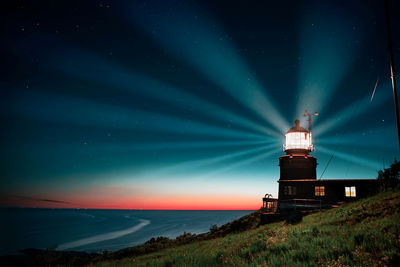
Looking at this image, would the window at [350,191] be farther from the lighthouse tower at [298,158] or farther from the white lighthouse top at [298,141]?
the white lighthouse top at [298,141]

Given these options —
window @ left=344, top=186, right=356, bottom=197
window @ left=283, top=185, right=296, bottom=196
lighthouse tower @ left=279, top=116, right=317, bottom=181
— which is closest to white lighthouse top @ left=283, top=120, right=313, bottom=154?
lighthouse tower @ left=279, top=116, right=317, bottom=181

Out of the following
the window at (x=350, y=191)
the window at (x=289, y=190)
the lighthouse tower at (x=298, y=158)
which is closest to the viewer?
the window at (x=350, y=191)

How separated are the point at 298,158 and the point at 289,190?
418 centimetres

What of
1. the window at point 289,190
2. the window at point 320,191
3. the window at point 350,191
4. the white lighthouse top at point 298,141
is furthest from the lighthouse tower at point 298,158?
the window at point 350,191

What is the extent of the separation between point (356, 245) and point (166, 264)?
601 centimetres

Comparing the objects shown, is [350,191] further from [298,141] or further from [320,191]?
[298,141]

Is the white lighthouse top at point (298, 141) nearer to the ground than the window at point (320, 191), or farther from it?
farther from it

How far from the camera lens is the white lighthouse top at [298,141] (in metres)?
28.3

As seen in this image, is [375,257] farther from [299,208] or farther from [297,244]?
[299,208]

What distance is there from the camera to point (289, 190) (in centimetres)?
2678

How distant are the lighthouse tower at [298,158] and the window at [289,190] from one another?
1339 mm

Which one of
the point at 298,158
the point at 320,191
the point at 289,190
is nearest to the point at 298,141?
the point at 298,158

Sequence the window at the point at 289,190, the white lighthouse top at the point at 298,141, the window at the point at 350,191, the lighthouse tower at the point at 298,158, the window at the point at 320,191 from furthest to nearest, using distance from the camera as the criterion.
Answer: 1. the white lighthouse top at the point at 298,141
2. the lighthouse tower at the point at 298,158
3. the window at the point at 289,190
4. the window at the point at 320,191
5. the window at the point at 350,191

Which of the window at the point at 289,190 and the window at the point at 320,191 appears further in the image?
the window at the point at 289,190
